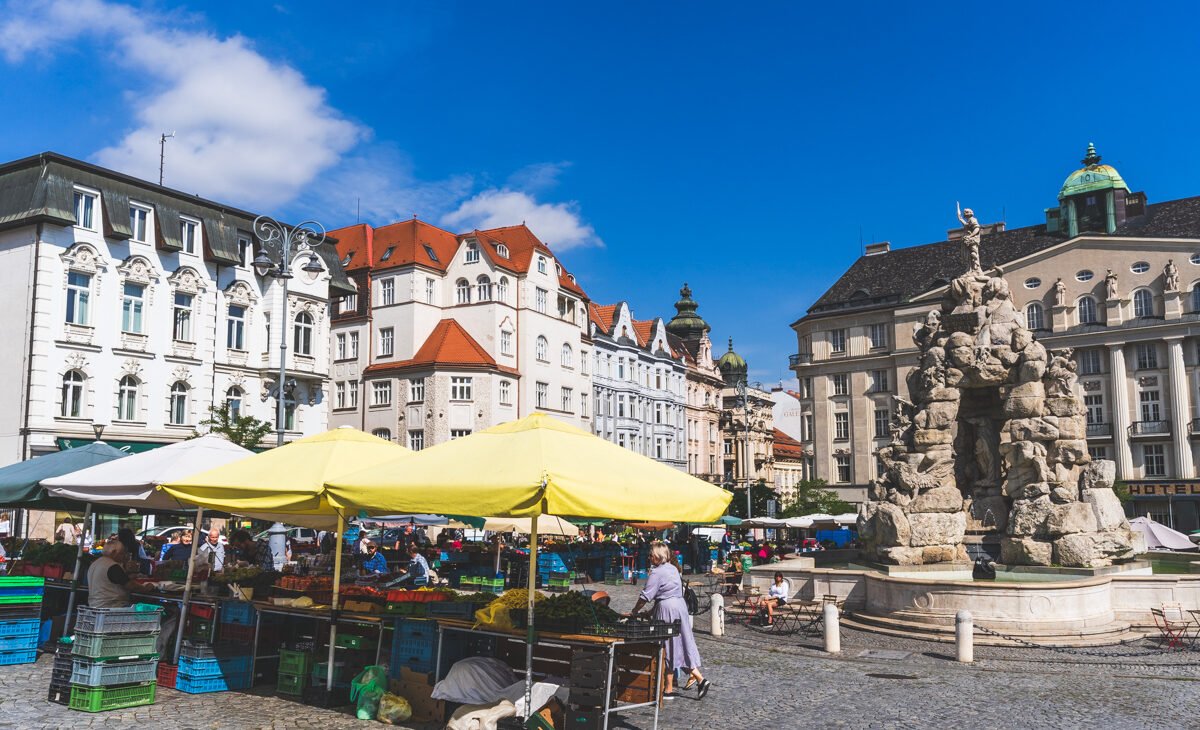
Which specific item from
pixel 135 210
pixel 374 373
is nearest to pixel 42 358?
pixel 135 210

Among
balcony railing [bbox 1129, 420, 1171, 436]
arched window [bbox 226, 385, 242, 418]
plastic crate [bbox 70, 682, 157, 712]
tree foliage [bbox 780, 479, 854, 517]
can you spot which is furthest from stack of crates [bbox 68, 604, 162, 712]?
balcony railing [bbox 1129, 420, 1171, 436]

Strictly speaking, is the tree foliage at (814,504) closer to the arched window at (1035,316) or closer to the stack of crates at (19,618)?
the arched window at (1035,316)

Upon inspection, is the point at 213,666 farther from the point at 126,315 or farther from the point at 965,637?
the point at 126,315

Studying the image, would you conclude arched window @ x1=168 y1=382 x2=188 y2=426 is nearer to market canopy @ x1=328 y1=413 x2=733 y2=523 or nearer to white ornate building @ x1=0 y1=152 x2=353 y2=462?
white ornate building @ x1=0 y1=152 x2=353 y2=462

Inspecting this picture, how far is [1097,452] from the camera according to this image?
191 ft

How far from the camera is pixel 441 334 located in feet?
174

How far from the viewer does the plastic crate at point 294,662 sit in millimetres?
10391

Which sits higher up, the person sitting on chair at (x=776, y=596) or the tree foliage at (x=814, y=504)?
the tree foliage at (x=814, y=504)

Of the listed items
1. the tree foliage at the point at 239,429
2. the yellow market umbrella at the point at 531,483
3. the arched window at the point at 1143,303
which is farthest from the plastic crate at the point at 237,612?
the arched window at the point at 1143,303

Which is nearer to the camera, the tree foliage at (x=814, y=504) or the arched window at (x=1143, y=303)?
the tree foliage at (x=814, y=504)

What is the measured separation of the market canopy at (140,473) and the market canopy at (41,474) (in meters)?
0.76

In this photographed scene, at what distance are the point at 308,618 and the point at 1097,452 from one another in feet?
191

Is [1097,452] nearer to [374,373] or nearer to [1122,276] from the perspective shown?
[1122,276]

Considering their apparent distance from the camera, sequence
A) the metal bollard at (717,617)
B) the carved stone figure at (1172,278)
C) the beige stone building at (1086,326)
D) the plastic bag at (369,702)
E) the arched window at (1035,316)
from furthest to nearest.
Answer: the arched window at (1035,316) → the carved stone figure at (1172,278) → the beige stone building at (1086,326) → the metal bollard at (717,617) → the plastic bag at (369,702)
